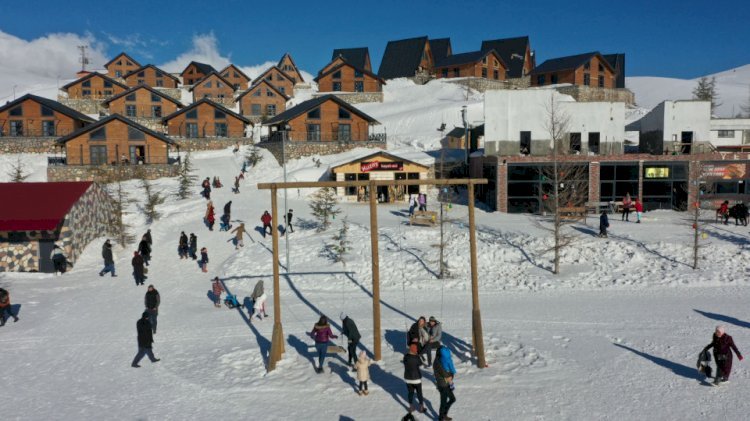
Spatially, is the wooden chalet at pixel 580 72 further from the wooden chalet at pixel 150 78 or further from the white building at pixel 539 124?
the wooden chalet at pixel 150 78

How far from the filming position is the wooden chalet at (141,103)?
67.2 metres

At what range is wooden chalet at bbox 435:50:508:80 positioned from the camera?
264 ft

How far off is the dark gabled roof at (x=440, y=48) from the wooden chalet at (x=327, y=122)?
4146 cm

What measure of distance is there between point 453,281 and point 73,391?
14.2 meters

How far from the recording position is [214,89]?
262 feet

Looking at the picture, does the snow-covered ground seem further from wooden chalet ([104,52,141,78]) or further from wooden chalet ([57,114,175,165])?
wooden chalet ([104,52,141,78])

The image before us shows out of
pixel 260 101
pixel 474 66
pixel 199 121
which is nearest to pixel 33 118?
pixel 199 121

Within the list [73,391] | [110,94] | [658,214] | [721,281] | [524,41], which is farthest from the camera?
[524,41]

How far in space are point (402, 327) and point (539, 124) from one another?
2539 centimetres

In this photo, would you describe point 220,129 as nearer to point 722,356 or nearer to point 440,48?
point 440,48

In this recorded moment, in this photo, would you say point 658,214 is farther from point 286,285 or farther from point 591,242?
point 286,285

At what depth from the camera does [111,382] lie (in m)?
12.5

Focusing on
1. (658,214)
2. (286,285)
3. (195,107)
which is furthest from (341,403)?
(195,107)

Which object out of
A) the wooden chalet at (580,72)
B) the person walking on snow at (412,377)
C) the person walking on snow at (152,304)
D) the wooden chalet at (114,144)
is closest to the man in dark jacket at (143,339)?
the person walking on snow at (152,304)
